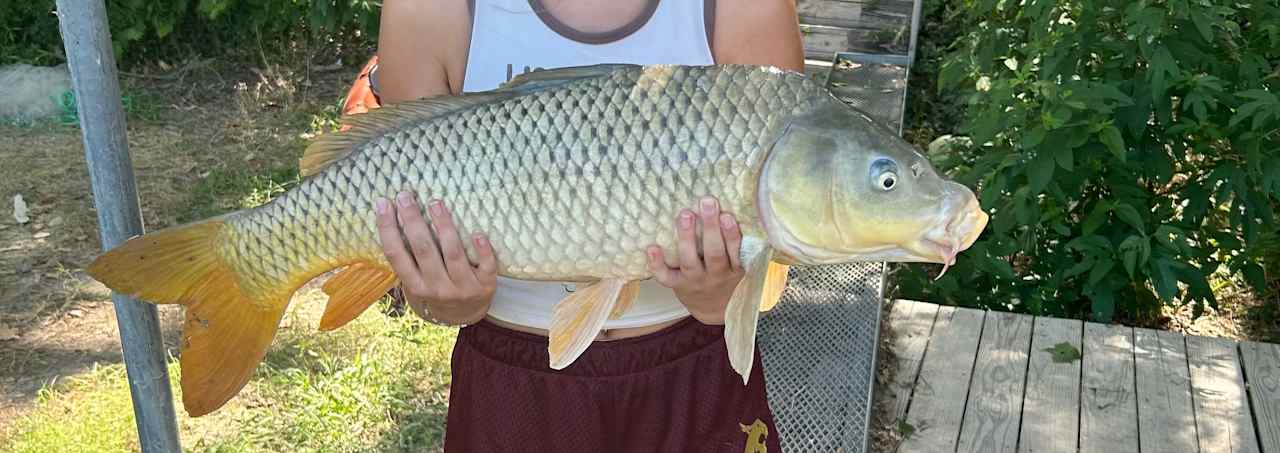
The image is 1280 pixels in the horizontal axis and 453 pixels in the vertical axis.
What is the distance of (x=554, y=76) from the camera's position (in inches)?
46.9

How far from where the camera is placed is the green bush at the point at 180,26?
6.00 metres

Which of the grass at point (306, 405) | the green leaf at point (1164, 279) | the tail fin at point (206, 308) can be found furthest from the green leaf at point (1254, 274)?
the tail fin at point (206, 308)

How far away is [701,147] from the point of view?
3.71 feet

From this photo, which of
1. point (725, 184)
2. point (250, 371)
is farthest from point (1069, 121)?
point (250, 371)

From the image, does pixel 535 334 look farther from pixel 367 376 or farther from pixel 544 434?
pixel 367 376

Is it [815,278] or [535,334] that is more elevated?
[535,334]

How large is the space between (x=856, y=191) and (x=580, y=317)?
12.7 inches

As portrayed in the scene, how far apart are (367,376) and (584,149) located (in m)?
2.30

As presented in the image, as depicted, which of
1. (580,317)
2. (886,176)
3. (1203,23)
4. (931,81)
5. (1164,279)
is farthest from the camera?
(931,81)

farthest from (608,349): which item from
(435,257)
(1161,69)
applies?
(1161,69)

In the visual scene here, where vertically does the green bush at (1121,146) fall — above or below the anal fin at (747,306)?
below

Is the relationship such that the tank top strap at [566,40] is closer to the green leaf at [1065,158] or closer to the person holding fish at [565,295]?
the person holding fish at [565,295]

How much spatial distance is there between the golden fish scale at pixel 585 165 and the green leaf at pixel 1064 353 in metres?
2.32

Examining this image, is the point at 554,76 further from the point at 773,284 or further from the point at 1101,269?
the point at 1101,269
